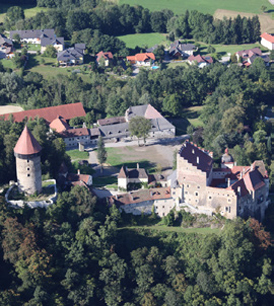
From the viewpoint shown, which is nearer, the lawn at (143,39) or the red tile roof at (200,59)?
the red tile roof at (200,59)

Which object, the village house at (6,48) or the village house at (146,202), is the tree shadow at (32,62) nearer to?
the village house at (6,48)

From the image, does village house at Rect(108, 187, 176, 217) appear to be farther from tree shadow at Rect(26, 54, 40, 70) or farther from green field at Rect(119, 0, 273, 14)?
green field at Rect(119, 0, 273, 14)

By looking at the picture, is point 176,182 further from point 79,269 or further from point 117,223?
point 79,269

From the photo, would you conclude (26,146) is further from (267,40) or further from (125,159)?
(267,40)

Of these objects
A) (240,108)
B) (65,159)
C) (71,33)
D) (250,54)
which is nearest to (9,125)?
(65,159)

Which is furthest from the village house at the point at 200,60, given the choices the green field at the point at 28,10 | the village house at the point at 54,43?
the green field at the point at 28,10

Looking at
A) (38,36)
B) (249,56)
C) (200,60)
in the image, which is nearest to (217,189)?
(200,60)
